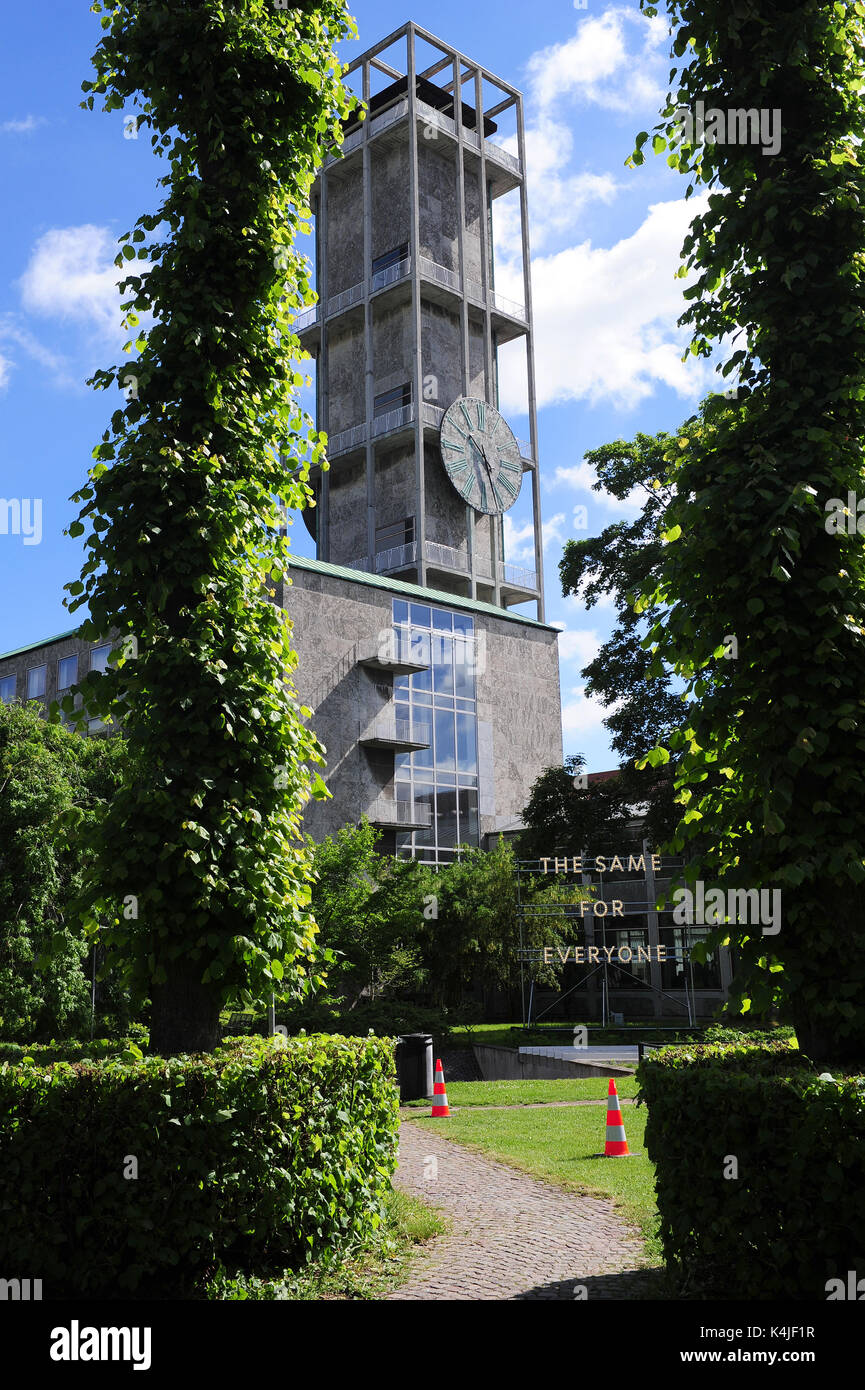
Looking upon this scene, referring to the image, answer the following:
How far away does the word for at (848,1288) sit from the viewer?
5031mm

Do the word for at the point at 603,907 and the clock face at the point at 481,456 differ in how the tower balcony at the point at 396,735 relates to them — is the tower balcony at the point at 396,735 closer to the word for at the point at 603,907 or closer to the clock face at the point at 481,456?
the word for at the point at 603,907

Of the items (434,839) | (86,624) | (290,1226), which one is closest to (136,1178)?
(290,1226)

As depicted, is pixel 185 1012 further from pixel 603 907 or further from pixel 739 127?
pixel 603 907

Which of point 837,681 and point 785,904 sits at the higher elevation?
point 837,681

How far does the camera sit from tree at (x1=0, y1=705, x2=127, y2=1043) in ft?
69.1

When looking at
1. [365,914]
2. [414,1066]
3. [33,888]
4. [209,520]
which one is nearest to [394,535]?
[365,914]

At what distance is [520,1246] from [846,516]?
5.49 metres

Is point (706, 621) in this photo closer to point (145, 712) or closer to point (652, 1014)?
point (145, 712)

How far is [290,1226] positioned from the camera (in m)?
6.72

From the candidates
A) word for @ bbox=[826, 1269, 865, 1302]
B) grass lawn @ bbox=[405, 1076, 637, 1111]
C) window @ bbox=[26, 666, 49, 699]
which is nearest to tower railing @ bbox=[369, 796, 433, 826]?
window @ bbox=[26, 666, 49, 699]

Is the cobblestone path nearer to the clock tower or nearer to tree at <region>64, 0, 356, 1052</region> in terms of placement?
tree at <region>64, 0, 356, 1052</region>

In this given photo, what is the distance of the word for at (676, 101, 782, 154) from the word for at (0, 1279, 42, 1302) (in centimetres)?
830

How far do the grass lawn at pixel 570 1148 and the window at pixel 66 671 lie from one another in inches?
1152
